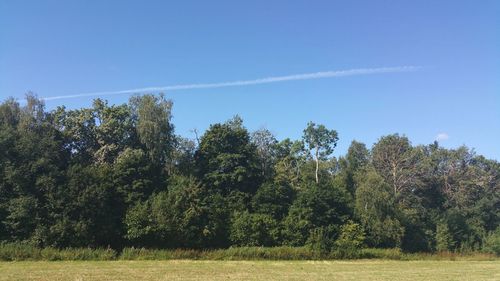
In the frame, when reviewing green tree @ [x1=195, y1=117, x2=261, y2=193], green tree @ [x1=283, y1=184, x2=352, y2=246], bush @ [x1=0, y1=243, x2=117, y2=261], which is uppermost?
green tree @ [x1=195, y1=117, x2=261, y2=193]

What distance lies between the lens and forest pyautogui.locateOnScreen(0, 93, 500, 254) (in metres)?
50.0

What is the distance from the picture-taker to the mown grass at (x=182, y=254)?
39.1 metres

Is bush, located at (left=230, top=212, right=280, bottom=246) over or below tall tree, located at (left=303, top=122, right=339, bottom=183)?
below

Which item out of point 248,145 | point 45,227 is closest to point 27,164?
point 45,227

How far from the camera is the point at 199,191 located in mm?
57125

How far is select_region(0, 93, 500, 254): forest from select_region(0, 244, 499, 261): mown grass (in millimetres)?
3126

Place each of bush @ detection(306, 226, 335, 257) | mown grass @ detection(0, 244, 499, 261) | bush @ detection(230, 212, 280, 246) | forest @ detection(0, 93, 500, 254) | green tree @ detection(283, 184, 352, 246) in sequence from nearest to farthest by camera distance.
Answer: mown grass @ detection(0, 244, 499, 261) → forest @ detection(0, 93, 500, 254) → bush @ detection(306, 226, 335, 257) → bush @ detection(230, 212, 280, 246) → green tree @ detection(283, 184, 352, 246)

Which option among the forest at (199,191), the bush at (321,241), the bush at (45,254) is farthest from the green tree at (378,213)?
the bush at (45,254)

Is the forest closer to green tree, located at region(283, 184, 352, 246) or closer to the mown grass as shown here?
green tree, located at region(283, 184, 352, 246)

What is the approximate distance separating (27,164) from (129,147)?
1253 cm

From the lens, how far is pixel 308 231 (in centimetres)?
5938

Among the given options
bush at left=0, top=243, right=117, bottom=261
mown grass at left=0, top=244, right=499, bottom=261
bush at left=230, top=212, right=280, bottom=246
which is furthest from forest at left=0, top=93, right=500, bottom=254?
bush at left=0, top=243, right=117, bottom=261

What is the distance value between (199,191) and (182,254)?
1330 centimetres

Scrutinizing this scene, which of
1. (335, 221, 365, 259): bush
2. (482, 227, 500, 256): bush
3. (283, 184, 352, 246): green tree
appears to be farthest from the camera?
(482, 227, 500, 256): bush
